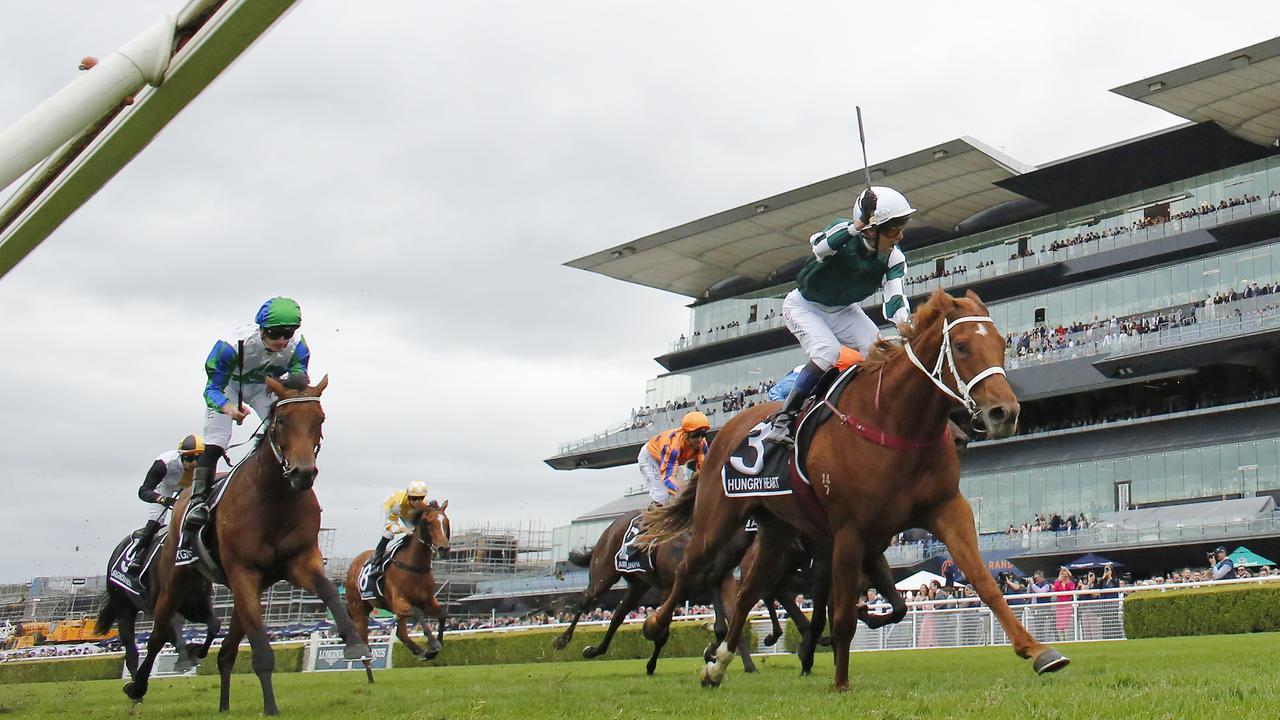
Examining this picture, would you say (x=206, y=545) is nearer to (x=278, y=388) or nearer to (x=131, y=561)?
(x=278, y=388)

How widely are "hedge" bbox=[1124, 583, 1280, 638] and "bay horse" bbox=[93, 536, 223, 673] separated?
39.5 feet

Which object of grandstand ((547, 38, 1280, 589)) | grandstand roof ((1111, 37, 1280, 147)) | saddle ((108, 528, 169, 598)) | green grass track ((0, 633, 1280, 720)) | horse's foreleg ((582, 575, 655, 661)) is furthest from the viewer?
grandstand roof ((1111, 37, 1280, 147))

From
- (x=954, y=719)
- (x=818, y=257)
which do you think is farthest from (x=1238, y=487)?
(x=954, y=719)

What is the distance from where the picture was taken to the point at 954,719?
465 centimetres

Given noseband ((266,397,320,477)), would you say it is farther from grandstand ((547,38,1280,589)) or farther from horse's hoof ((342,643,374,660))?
grandstand ((547,38,1280,589))

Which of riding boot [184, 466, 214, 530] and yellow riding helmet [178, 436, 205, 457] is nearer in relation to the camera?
riding boot [184, 466, 214, 530]

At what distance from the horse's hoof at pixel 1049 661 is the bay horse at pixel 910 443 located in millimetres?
177

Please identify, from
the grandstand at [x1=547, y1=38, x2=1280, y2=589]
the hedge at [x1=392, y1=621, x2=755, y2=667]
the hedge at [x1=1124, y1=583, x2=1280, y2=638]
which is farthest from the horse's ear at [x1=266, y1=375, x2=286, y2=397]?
the grandstand at [x1=547, y1=38, x2=1280, y2=589]

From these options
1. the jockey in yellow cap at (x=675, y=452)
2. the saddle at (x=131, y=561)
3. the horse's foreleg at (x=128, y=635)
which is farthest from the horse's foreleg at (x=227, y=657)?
the jockey in yellow cap at (x=675, y=452)

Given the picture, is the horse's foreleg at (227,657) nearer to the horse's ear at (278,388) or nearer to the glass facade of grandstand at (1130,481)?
the horse's ear at (278,388)

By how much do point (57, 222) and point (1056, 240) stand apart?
5089cm

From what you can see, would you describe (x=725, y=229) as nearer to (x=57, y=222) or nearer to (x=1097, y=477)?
(x=1097, y=477)

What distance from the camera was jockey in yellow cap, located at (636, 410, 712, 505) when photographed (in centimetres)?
1219

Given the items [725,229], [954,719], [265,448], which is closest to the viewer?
[954,719]
